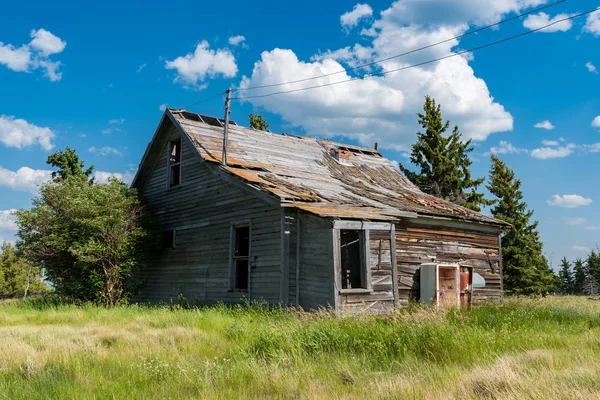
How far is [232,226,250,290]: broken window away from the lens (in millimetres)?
13742

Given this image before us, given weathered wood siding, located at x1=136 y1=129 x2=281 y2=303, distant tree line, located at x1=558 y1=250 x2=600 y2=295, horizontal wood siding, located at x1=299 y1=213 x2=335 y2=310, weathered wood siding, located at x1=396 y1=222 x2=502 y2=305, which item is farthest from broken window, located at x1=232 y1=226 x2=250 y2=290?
distant tree line, located at x1=558 y1=250 x2=600 y2=295

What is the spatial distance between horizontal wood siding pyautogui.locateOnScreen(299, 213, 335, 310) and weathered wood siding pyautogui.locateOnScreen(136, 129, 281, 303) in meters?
0.76

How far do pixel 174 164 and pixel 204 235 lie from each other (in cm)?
354

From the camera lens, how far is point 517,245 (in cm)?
3164

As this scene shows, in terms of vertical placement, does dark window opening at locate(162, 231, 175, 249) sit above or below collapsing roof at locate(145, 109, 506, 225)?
below

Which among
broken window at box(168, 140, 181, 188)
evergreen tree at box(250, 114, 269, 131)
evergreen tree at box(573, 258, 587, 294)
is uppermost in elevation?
evergreen tree at box(250, 114, 269, 131)

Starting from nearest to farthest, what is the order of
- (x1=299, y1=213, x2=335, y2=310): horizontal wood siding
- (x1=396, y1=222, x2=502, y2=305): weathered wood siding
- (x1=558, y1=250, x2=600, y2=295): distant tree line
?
(x1=299, y1=213, x2=335, y2=310): horizontal wood siding → (x1=396, y1=222, x2=502, y2=305): weathered wood siding → (x1=558, y1=250, x2=600, y2=295): distant tree line

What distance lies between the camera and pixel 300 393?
4.89 m

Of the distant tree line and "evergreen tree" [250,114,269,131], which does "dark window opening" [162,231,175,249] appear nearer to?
"evergreen tree" [250,114,269,131]

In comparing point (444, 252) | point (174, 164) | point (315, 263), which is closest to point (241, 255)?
point (315, 263)

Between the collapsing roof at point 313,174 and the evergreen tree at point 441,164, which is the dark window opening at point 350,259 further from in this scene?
the evergreen tree at point 441,164

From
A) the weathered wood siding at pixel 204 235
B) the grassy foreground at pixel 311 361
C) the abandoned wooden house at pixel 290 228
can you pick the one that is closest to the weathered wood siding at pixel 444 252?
the abandoned wooden house at pixel 290 228

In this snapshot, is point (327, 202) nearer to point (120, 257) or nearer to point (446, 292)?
point (446, 292)

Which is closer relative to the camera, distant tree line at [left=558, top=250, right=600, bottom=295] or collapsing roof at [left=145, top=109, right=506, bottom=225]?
collapsing roof at [left=145, top=109, right=506, bottom=225]
